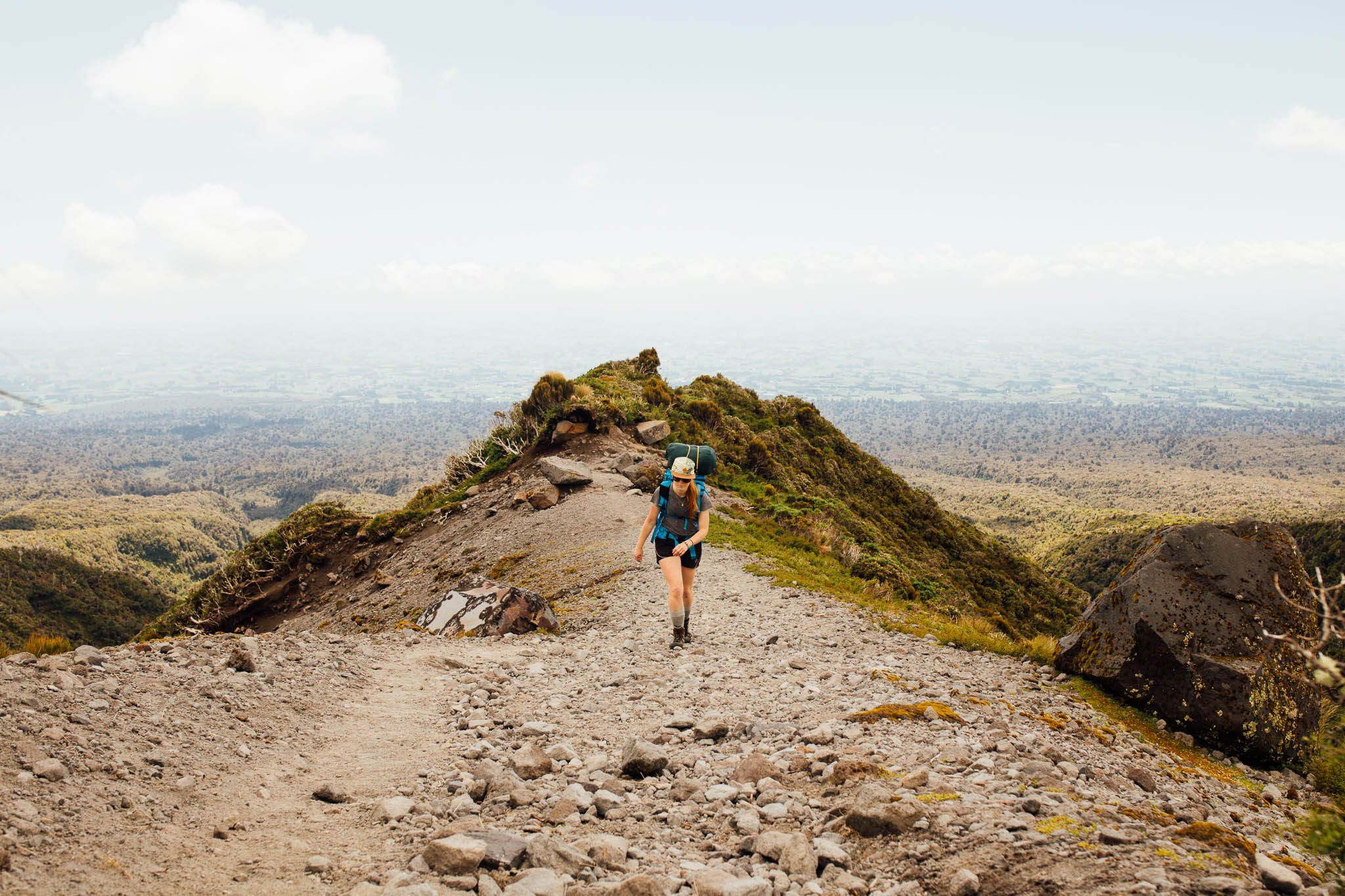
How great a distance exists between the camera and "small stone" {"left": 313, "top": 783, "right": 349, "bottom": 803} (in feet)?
16.1

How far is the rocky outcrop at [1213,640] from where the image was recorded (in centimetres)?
610

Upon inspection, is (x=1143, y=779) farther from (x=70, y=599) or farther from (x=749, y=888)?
(x=70, y=599)

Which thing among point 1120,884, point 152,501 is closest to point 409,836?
point 1120,884

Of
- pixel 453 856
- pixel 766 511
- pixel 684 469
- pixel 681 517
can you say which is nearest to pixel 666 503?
pixel 681 517

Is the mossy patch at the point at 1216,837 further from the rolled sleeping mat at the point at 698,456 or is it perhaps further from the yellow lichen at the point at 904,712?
the rolled sleeping mat at the point at 698,456

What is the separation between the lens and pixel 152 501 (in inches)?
6230

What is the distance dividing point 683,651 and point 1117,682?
5082 millimetres

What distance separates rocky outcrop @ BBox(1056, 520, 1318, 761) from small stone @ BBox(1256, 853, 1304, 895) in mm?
3655

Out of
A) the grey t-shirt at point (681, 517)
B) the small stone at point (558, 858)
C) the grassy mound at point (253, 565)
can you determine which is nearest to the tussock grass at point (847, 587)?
the grey t-shirt at point (681, 517)

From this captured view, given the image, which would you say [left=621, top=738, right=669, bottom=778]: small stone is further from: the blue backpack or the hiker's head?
the hiker's head

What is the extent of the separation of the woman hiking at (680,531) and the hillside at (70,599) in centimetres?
7162

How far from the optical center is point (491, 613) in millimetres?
10625

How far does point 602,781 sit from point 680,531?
177 inches

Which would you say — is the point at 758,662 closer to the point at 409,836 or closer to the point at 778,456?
A: the point at 409,836
